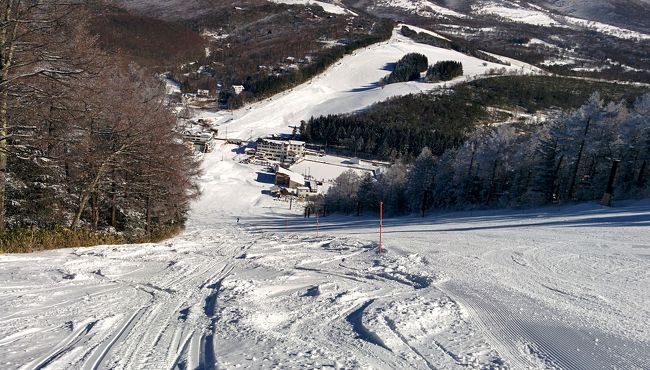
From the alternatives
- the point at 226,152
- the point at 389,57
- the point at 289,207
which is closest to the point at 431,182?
the point at 289,207

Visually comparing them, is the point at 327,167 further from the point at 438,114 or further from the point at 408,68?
the point at 408,68

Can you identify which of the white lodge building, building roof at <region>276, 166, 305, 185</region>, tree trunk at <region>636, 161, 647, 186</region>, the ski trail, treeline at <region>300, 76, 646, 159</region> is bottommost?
building roof at <region>276, 166, 305, 185</region>

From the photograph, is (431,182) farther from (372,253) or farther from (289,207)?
(372,253)

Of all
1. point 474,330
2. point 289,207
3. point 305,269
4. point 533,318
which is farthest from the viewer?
point 289,207

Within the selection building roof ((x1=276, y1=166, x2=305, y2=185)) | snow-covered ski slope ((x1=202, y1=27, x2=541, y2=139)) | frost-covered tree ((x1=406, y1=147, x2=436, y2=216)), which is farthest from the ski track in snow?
snow-covered ski slope ((x1=202, y1=27, x2=541, y2=139))

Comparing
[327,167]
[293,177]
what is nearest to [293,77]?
[327,167]

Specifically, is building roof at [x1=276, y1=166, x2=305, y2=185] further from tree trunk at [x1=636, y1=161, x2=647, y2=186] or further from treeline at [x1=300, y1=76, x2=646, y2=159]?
tree trunk at [x1=636, y1=161, x2=647, y2=186]
